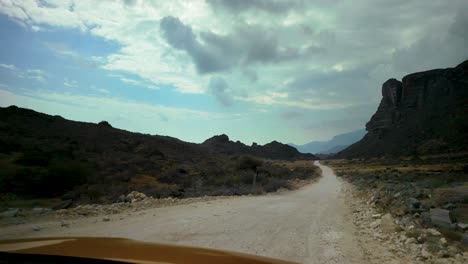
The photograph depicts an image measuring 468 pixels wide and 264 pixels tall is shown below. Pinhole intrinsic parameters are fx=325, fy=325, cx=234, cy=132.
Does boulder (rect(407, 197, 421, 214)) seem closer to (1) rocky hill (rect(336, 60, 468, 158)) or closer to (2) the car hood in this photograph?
(2) the car hood

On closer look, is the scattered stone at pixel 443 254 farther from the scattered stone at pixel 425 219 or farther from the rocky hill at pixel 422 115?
the rocky hill at pixel 422 115

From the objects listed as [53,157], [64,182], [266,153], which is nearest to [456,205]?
[64,182]

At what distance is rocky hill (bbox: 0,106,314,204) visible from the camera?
18844 millimetres

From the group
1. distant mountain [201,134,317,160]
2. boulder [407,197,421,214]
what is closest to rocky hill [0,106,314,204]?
boulder [407,197,421,214]

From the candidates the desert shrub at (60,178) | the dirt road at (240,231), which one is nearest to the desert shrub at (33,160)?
the desert shrub at (60,178)

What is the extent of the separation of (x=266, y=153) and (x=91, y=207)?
15407 centimetres

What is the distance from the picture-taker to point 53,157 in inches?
1054

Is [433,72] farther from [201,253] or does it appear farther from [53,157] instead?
[201,253]

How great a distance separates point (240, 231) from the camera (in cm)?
844

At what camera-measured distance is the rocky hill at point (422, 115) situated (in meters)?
78.7

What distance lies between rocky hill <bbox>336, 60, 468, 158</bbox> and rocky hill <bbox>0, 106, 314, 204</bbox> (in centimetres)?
6181

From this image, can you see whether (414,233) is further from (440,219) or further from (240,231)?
(240,231)

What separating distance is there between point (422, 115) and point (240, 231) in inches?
4367

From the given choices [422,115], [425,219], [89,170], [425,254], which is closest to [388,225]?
[425,219]
